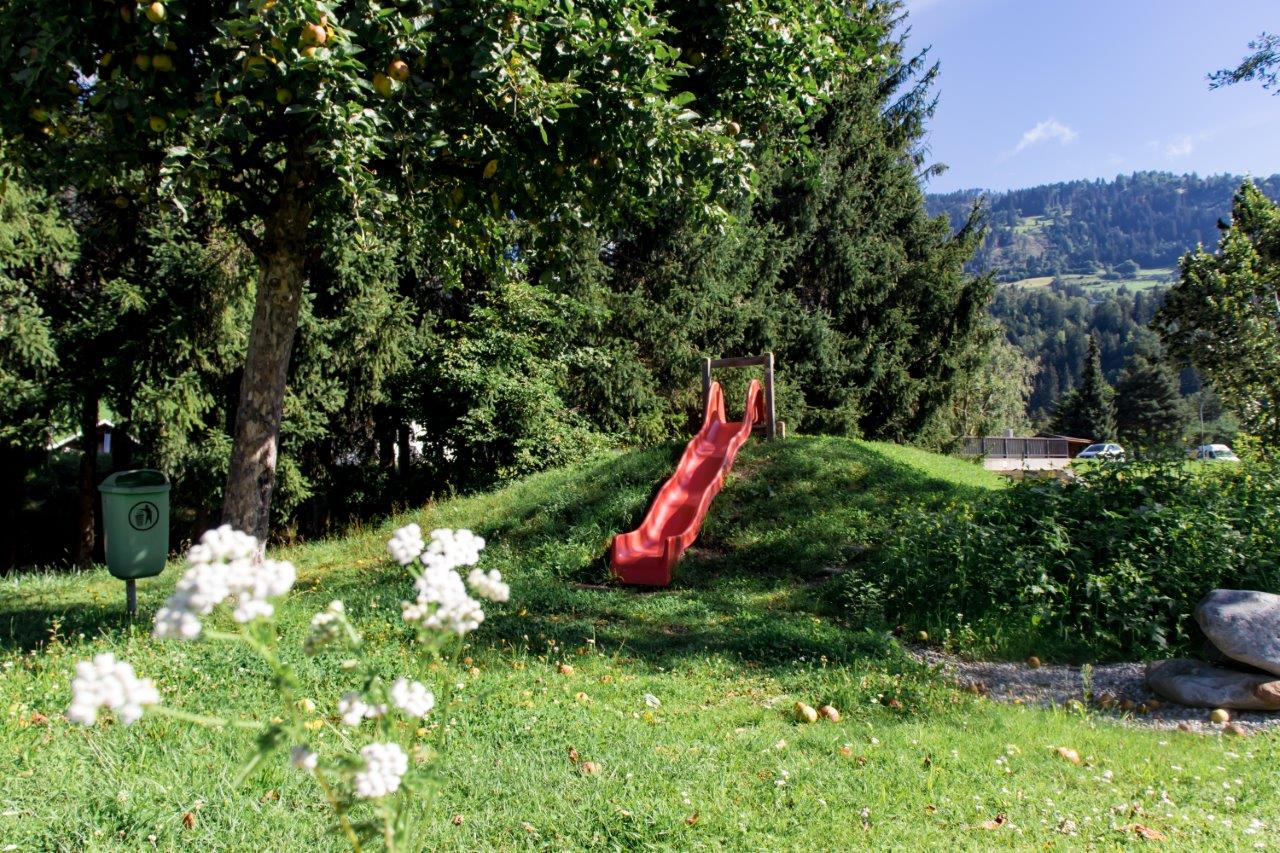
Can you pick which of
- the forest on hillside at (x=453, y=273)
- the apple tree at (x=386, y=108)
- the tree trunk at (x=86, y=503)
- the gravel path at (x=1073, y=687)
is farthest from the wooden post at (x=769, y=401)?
the tree trunk at (x=86, y=503)

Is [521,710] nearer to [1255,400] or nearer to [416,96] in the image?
[416,96]

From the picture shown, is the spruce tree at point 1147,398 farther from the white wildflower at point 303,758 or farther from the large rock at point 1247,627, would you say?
the white wildflower at point 303,758

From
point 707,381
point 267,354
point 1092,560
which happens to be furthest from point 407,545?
point 707,381

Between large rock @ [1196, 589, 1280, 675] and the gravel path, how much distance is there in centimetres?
34

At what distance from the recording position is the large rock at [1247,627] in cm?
513

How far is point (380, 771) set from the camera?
144cm

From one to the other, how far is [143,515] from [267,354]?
4.70ft

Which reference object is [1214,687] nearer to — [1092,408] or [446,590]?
[446,590]

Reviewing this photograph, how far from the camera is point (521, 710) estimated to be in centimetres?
424

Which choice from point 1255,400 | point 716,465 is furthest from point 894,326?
point 716,465

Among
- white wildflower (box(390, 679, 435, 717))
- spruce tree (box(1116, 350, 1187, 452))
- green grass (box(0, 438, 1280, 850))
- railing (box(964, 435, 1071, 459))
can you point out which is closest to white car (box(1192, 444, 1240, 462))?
green grass (box(0, 438, 1280, 850))

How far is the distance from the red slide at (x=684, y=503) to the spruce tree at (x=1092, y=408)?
2121 inches

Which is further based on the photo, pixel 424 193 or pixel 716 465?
pixel 716 465

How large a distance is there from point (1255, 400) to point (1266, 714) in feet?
67.5
